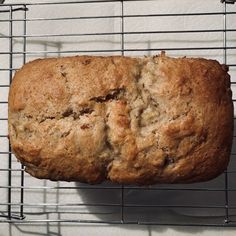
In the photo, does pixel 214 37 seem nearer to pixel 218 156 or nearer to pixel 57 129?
pixel 218 156

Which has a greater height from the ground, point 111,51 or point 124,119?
point 111,51

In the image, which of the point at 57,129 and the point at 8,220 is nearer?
the point at 57,129

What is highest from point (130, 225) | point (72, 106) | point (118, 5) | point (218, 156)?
point (118, 5)

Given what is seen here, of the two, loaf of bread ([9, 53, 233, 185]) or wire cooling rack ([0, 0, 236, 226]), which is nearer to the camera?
loaf of bread ([9, 53, 233, 185])

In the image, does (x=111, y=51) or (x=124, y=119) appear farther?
(x=111, y=51)

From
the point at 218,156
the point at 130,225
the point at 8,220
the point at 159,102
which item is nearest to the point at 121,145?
the point at 159,102
